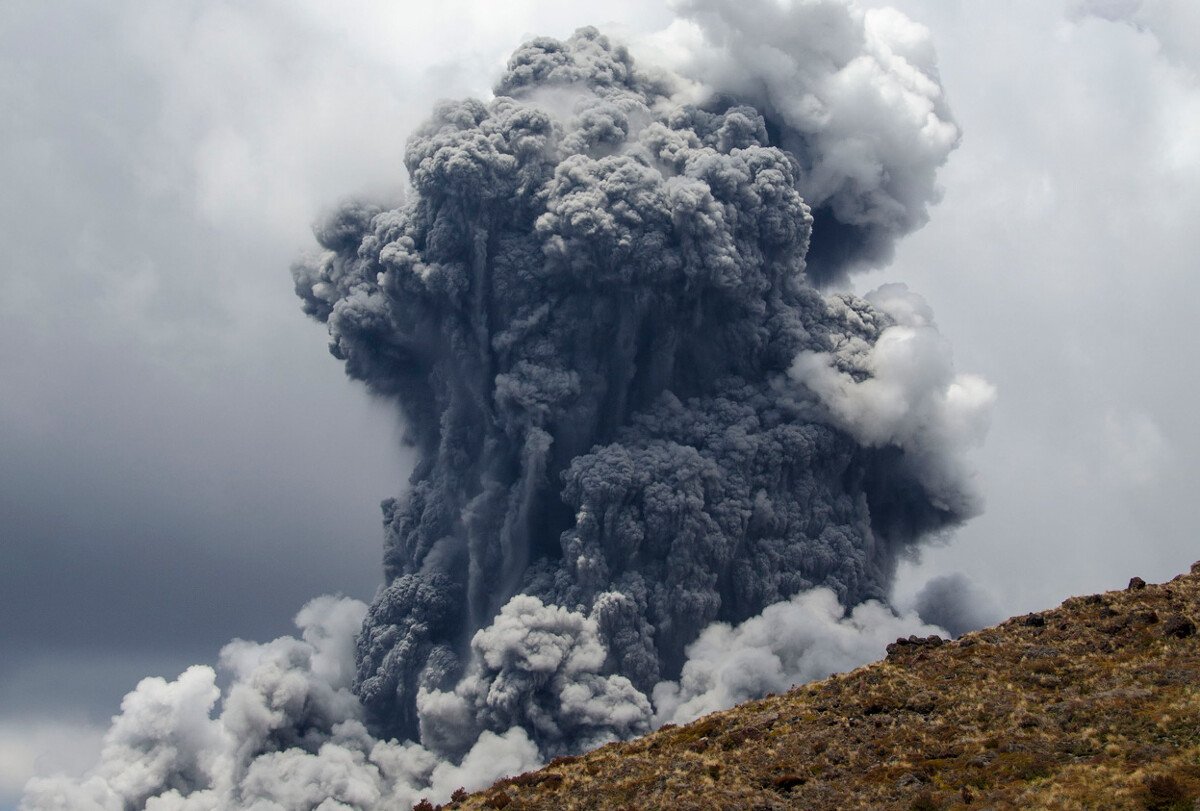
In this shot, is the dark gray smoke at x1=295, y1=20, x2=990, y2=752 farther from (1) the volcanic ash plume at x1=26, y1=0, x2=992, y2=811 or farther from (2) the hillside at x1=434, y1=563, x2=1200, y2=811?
(2) the hillside at x1=434, y1=563, x2=1200, y2=811

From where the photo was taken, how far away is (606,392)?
8775 centimetres

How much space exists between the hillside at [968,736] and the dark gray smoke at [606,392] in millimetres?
40790

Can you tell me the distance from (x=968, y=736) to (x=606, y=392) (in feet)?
187

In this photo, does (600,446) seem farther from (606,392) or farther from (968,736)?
(968,736)

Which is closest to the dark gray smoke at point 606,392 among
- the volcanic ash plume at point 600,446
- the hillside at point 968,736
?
the volcanic ash plume at point 600,446

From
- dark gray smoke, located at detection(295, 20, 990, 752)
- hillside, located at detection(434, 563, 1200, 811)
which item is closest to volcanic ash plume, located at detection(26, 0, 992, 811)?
dark gray smoke, located at detection(295, 20, 990, 752)

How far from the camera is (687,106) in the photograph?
9238 cm

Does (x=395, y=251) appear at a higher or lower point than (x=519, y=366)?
higher

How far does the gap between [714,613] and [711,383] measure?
1539 cm

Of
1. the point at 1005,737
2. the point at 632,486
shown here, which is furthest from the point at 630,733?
the point at 1005,737

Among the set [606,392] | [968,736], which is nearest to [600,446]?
[606,392]

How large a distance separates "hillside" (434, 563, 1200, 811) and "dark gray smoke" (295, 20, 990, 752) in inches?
1606

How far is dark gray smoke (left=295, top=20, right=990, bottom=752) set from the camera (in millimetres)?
81688

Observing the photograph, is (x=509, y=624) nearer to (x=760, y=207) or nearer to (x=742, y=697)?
(x=742, y=697)
